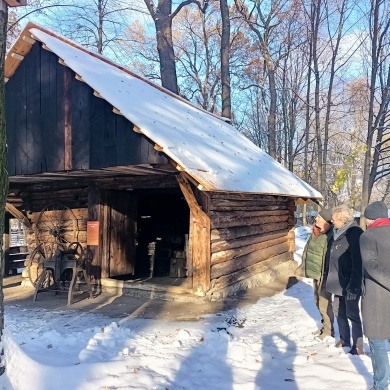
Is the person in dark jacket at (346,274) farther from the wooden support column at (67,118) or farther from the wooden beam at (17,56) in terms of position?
the wooden beam at (17,56)

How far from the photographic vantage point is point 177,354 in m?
5.25

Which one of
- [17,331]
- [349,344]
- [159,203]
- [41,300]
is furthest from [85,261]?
[349,344]

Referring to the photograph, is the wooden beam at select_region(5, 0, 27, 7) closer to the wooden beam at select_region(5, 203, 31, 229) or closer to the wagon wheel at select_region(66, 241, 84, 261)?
the wagon wheel at select_region(66, 241, 84, 261)

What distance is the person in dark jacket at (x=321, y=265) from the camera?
19.2 ft

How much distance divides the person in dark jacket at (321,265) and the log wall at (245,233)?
8.95ft

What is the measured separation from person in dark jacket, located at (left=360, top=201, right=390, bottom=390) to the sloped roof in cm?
286

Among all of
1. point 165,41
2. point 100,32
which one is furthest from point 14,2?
point 100,32

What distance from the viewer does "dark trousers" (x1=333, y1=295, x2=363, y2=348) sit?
5055 mm

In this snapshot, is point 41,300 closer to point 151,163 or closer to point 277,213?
point 151,163

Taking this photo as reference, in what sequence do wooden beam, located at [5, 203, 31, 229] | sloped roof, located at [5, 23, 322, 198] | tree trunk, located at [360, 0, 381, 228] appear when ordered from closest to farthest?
sloped roof, located at [5, 23, 322, 198]
wooden beam, located at [5, 203, 31, 229]
tree trunk, located at [360, 0, 381, 228]

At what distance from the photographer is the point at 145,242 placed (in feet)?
44.6

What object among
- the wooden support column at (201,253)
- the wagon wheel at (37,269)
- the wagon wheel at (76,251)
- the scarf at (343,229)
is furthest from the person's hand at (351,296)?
the wagon wheel at (37,269)

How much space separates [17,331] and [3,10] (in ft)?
14.9

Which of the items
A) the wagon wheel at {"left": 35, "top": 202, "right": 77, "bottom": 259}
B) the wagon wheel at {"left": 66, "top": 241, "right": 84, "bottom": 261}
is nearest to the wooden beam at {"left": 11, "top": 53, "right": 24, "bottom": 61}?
the wagon wheel at {"left": 35, "top": 202, "right": 77, "bottom": 259}
